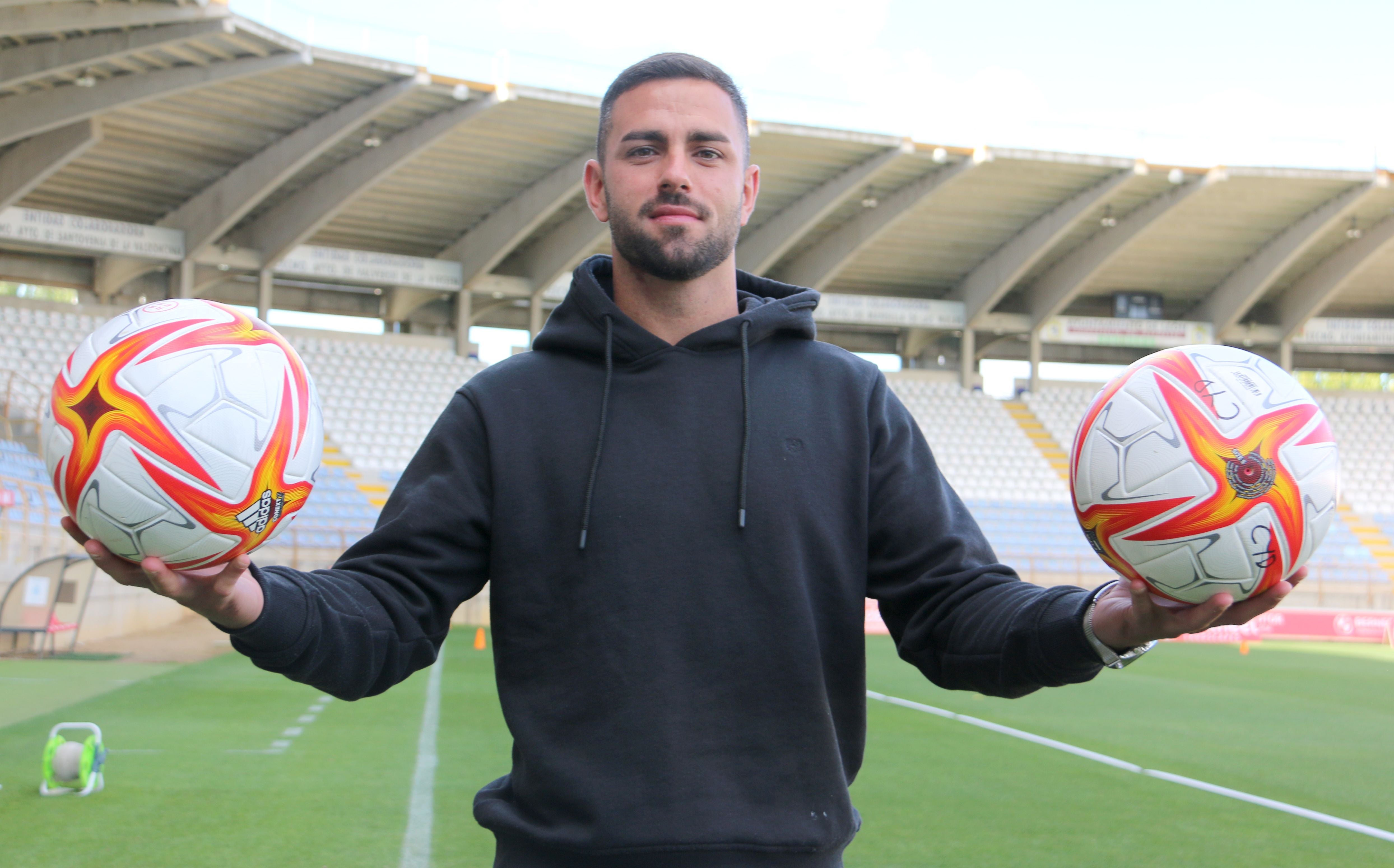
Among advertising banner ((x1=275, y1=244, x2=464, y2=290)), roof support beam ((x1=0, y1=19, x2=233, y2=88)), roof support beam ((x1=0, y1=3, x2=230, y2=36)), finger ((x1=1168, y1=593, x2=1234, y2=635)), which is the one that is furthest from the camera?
advertising banner ((x1=275, y1=244, x2=464, y2=290))

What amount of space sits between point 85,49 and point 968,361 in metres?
22.5

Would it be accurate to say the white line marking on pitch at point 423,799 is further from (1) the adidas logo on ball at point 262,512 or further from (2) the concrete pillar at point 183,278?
(2) the concrete pillar at point 183,278

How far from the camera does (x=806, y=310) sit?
2396 millimetres

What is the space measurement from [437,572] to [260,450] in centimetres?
39

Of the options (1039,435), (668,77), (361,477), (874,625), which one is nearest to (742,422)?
(668,77)

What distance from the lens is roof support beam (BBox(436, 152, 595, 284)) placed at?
1023 inches

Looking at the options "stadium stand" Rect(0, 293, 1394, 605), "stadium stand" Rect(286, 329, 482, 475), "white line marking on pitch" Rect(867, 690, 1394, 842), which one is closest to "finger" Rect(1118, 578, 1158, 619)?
"white line marking on pitch" Rect(867, 690, 1394, 842)

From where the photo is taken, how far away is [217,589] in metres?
1.90

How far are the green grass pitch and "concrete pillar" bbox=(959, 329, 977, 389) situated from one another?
20.4 meters

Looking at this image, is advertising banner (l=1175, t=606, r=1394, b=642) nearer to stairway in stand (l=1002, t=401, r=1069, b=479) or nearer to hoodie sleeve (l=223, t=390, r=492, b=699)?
stairway in stand (l=1002, t=401, r=1069, b=479)

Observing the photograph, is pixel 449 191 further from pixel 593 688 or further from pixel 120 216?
pixel 593 688

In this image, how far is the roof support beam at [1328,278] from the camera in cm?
2991

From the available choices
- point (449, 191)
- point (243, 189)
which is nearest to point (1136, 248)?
point (449, 191)

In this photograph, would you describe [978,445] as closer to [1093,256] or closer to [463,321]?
[1093,256]
